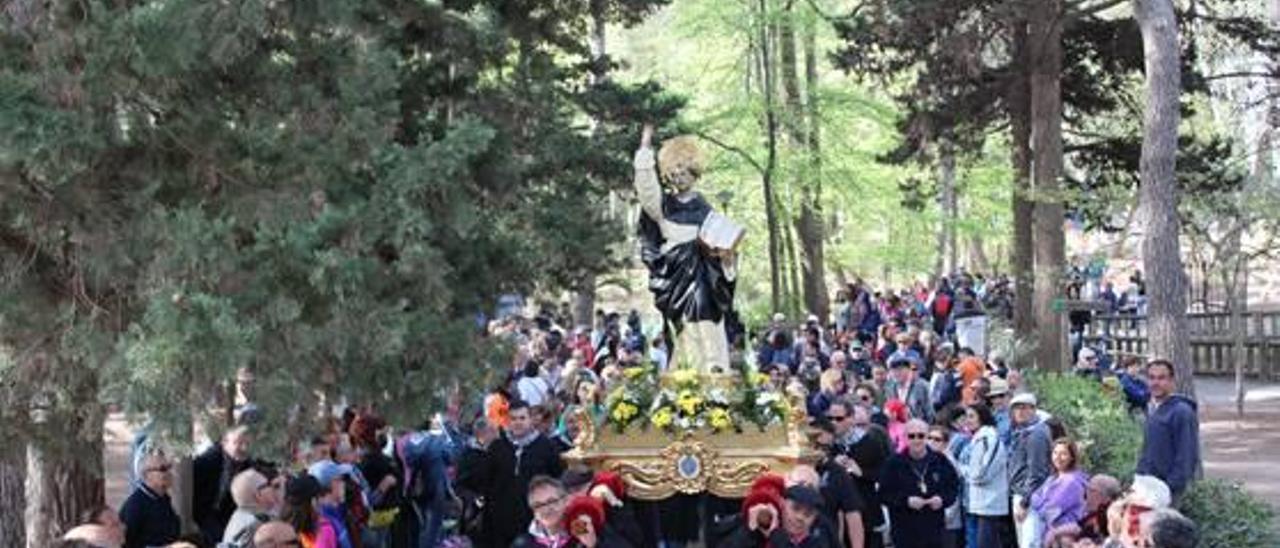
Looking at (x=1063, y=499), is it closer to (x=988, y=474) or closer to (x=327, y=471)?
(x=988, y=474)

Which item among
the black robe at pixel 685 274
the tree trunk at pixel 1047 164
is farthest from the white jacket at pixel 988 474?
the tree trunk at pixel 1047 164

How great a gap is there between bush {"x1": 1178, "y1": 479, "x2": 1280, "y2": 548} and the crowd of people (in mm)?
200

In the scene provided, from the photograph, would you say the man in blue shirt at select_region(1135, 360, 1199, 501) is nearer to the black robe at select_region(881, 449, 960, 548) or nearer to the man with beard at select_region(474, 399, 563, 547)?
the black robe at select_region(881, 449, 960, 548)

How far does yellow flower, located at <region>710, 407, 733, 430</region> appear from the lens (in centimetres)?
1534

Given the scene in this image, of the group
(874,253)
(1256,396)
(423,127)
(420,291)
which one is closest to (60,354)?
(420,291)

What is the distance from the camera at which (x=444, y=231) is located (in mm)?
12414

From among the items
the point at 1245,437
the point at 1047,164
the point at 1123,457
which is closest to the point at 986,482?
the point at 1123,457

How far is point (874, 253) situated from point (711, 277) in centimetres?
2619

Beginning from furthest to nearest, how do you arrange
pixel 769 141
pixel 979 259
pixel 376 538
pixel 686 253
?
1. pixel 979 259
2. pixel 769 141
3. pixel 686 253
4. pixel 376 538

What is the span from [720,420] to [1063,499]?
4.52 meters

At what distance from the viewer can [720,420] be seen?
15328mm

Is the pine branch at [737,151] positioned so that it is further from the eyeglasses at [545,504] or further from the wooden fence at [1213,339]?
the eyeglasses at [545,504]

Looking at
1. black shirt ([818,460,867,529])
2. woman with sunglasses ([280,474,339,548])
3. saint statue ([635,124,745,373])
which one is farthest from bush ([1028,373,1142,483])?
woman with sunglasses ([280,474,339,548])

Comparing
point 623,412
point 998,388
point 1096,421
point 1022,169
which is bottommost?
point 1096,421
